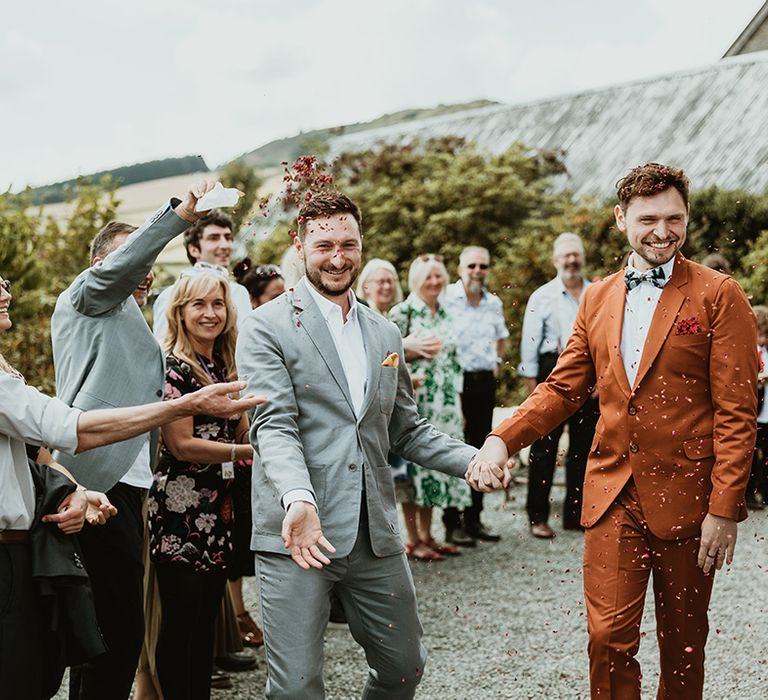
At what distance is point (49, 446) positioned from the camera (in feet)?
11.2

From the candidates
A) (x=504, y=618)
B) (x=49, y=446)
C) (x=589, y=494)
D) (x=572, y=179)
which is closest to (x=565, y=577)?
(x=504, y=618)

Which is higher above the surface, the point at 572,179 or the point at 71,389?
the point at 572,179

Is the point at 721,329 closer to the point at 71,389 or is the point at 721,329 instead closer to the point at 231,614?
the point at 71,389

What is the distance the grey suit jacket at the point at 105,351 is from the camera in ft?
13.4

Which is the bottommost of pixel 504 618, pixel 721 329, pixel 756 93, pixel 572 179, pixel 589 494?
pixel 504 618

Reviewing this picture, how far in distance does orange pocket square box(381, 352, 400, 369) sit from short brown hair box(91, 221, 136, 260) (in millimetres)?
1295

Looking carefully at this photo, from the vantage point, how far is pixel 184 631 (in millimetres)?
4598

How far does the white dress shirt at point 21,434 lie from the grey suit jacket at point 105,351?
76 cm

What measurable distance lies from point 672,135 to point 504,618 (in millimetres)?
17180

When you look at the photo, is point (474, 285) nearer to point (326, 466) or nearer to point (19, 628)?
point (326, 466)

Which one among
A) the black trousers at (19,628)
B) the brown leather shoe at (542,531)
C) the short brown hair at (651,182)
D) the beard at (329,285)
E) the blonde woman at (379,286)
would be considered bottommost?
the brown leather shoe at (542,531)

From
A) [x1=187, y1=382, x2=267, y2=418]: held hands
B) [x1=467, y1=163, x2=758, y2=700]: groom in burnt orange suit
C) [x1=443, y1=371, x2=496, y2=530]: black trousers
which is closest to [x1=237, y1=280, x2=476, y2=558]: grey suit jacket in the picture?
[x1=187, y1=382, x2=267, y2=418]: held hands

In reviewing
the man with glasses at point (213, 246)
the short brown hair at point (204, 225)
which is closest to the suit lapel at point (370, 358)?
the man with glasses at point (213, 246)

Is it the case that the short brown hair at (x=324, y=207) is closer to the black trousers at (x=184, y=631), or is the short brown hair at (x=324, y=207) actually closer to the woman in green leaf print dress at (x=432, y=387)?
the black trousers at (x=184, y=631)
